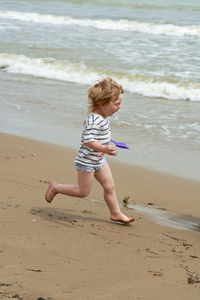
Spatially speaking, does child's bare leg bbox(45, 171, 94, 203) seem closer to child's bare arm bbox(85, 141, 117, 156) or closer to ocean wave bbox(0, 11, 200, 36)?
child's bare arm bbox(85, 141, 117, 156)

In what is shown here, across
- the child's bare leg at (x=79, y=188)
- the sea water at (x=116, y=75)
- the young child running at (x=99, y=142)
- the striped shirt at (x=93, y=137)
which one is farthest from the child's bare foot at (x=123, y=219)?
the sea water at (x=116, y=75)

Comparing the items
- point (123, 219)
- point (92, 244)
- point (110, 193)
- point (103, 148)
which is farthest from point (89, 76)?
point (92, 244)

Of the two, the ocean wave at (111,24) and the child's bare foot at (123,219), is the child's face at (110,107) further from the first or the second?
the ocean wave at (111,24)

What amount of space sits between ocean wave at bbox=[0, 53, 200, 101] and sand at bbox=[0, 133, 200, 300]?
497 centimetres

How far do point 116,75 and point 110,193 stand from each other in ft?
25.2

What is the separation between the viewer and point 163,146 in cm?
696

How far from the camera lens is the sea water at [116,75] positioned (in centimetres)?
725

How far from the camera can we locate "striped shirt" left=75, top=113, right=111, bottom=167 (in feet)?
13.1

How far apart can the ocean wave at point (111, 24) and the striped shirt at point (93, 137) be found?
1378 cm

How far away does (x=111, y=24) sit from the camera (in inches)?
781

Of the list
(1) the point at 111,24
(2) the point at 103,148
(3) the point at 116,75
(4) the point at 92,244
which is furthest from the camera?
(1) the point at 111,24

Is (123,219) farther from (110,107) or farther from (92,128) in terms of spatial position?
(110,107)

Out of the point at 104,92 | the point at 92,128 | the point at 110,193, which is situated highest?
the point at 104,92

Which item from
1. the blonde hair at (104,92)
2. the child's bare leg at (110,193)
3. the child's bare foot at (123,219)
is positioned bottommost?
the child's bare foot at (123,219)
